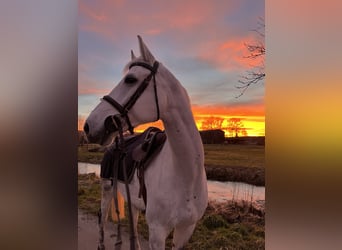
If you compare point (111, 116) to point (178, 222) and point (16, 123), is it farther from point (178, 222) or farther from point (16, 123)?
point (16, 123)

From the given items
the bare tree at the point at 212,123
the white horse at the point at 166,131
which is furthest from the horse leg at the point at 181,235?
the bare tree at the point at 212,123

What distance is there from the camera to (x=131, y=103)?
4.63ft

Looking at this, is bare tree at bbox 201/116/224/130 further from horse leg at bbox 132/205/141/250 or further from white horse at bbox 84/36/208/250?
horse leg at bbox 132/205/141/250

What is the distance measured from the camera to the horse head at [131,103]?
55.3 inches

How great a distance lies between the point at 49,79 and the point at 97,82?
0.29m

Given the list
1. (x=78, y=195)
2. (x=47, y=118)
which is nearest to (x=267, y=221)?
(x=78, y=195)

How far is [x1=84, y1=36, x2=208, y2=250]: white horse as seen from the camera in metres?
1.42

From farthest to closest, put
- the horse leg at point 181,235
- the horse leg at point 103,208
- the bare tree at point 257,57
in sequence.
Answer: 1. the horse leg at point 103,208
2. the horse leg at point 181,235
3. the bare tree at point 257,57

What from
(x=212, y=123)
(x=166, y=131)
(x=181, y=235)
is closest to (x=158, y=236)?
(x=181, y=235)

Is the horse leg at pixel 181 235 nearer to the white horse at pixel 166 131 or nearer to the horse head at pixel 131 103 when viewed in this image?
the white horse at pixel 166 131

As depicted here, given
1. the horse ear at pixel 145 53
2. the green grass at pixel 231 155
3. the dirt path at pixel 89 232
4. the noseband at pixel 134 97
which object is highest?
the horse ear at pixel 145 53

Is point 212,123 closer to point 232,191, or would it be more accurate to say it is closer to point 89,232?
point 232,191

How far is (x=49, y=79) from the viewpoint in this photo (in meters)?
1.94

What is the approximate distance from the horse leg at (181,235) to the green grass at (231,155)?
33 cm
